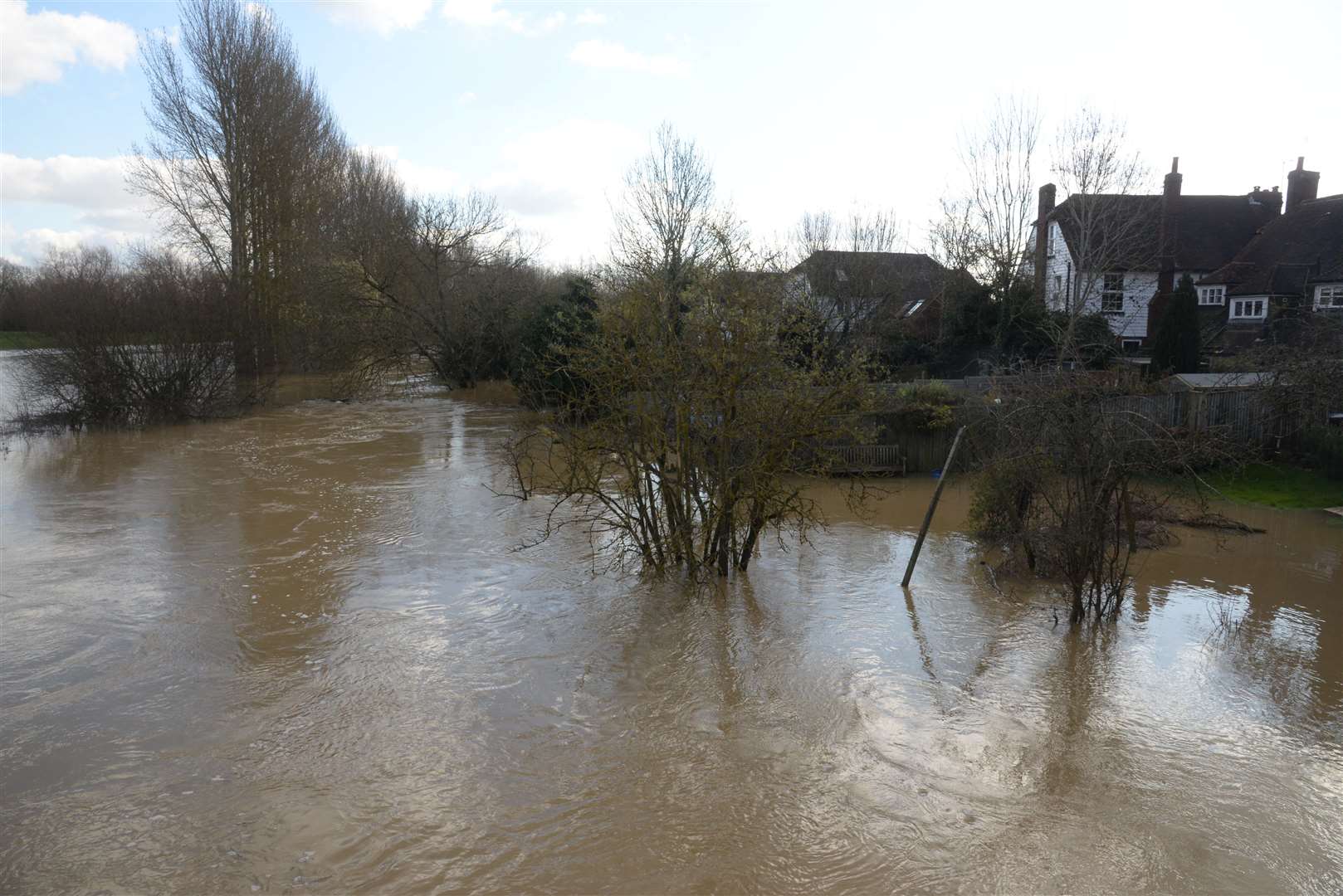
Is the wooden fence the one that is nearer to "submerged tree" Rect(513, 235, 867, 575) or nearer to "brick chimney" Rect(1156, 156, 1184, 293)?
"submerged tree" Rect(513, 235, 867, 575)

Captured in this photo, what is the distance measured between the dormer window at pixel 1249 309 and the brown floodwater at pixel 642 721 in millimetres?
20301

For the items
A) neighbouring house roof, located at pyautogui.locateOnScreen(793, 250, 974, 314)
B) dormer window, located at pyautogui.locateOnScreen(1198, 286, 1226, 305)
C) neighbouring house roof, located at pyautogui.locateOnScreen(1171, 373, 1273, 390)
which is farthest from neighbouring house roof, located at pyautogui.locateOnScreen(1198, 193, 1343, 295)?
neighbouring house roof, located at pyautogui.locateOnScreen(1171, 373, 1273, 390)

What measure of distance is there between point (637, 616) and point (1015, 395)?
5598mm

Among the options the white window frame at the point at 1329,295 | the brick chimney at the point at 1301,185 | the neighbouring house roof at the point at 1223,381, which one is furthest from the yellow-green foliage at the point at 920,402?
the brick chimney at the point at 1301,185

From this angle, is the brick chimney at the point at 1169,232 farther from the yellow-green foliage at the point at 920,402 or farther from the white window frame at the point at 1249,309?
the yellow-green foliage at the point at 920,402

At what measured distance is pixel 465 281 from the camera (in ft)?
106

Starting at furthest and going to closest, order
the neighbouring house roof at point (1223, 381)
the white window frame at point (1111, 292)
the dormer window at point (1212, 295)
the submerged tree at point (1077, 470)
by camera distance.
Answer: the dormer window at point (1212, 295) → the white window frame at point (1111, 292) → the neighbouring house roof at point (1223, 381) → the submerged tree at point (1077, 470)

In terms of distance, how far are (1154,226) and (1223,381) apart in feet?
51.8

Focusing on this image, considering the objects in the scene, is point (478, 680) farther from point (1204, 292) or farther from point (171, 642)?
point (1204, 292)

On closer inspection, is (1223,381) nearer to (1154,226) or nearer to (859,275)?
(859,275)

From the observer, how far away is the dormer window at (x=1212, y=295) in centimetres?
3212

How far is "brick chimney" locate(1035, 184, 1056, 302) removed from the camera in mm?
33562

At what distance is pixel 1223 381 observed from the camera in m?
18.3

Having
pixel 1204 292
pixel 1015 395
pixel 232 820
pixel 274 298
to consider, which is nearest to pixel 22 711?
pixel 232 820
